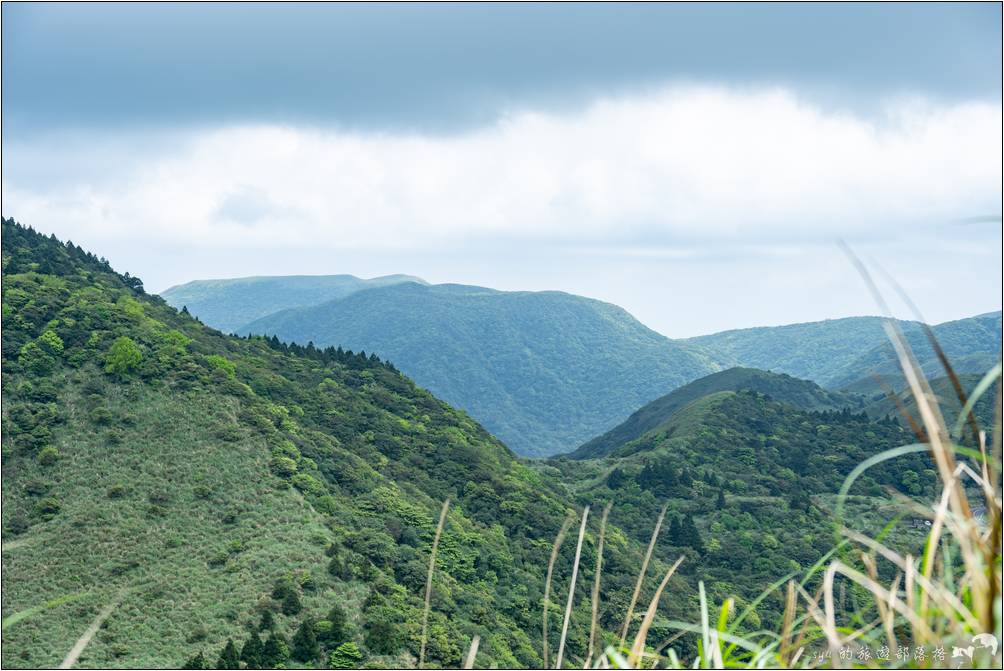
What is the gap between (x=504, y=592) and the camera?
33.5 m

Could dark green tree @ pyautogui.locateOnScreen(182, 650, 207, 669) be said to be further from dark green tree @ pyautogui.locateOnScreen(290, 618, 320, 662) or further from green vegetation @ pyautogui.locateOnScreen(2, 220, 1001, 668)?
dark green tree @ pyautogui.locateOnScreen(290, 618, 320, 662)

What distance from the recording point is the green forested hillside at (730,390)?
103438 mm

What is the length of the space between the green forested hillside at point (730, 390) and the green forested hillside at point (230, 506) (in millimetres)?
54422

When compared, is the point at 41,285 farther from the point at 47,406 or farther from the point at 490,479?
the point at 490,479

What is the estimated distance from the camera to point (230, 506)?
108 ft

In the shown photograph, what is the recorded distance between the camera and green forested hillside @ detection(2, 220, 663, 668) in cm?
2595

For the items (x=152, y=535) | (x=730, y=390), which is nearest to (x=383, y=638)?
(x=152, y=535)

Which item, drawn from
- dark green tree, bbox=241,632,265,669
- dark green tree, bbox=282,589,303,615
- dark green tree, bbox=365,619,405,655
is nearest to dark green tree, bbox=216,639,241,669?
dark green tree, bbox=241,632,265,669

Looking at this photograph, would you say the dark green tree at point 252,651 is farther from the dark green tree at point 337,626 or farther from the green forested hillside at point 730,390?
the green forested hillside at point 730,390

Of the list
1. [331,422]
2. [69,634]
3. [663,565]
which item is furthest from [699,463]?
[69,634]

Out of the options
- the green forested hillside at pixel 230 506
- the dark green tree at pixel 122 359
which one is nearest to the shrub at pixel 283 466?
the green forested hillside at pixel 230 506

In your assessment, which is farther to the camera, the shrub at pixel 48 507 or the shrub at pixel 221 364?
the shrub at pixel 221 364

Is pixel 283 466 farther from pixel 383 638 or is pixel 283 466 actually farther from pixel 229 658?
pixel 229 658

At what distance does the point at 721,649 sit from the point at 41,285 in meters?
49.0
